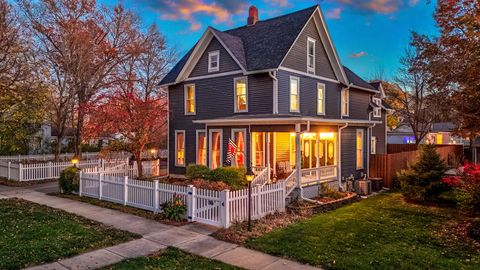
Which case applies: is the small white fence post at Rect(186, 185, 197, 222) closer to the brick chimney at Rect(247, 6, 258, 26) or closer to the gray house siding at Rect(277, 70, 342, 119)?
the gray house siding at Rect(277, 70, 342, 119)

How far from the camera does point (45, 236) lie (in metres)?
8.42

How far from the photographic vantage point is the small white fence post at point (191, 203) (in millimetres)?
10250

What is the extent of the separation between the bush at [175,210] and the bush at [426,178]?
9808mm

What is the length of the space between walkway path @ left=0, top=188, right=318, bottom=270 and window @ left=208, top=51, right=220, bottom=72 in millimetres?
9603

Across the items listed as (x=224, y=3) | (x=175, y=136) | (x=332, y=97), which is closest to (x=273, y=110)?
(x=332, y=97)

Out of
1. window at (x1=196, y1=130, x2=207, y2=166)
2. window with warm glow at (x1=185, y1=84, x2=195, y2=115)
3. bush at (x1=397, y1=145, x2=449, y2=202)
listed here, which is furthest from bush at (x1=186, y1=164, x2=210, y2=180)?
bush at (x1=397, y1=145, x2=449, y2=202)

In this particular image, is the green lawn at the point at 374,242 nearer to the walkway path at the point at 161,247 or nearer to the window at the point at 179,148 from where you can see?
the walkway path at the point at 161,247

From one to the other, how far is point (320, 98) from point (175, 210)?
11.6m

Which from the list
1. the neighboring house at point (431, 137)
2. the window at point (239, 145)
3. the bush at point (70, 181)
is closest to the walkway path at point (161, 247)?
the bush at point (70, 181)

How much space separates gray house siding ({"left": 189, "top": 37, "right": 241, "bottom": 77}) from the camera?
1720cm

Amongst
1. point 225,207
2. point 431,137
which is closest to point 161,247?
point 225,207

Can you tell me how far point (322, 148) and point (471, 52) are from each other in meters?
8.57

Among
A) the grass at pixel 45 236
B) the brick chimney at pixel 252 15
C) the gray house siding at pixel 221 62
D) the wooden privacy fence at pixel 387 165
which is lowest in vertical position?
the grass at pixel 45 236

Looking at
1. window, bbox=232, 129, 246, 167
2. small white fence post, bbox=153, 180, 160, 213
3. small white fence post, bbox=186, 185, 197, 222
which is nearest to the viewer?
small white fence post, bbox=186, 185, 197, 222
